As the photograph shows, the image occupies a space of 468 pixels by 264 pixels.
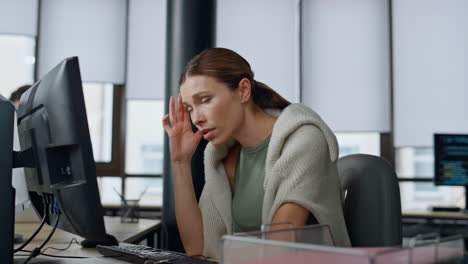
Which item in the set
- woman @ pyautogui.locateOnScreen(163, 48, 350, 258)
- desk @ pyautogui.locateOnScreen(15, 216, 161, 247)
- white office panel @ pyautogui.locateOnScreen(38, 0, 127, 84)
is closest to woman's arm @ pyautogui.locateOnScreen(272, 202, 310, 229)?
woman @ pyautogui.locateOnScreen(163, 48, 350, 258)

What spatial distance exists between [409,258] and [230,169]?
4.03 feet

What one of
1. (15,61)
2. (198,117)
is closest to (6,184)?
(198,117)

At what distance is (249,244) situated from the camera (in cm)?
50

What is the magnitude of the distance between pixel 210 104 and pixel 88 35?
12.5ft

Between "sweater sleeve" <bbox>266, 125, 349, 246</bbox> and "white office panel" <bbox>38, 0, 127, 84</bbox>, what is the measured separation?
12.4 ft

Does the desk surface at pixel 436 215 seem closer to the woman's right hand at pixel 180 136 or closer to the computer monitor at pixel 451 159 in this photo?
the computer monitor at pixel 451 159

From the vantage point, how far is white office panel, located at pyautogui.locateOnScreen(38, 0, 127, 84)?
4797 millimetres

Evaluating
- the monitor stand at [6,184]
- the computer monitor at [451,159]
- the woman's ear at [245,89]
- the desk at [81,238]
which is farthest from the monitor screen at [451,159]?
the monitor stand at [6,184]

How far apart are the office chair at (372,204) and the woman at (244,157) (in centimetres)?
7

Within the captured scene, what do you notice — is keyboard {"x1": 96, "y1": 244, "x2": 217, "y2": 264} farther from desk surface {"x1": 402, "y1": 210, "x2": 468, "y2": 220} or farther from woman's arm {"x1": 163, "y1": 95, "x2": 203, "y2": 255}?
desk surface {"x1": 402, "y1": 210, "x2": 468, "y2": 220}

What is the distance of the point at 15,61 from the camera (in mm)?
4816

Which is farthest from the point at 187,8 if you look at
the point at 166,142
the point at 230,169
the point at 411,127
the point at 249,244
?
the point at 411,127

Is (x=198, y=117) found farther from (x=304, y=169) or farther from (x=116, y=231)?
(x=116, y=231)

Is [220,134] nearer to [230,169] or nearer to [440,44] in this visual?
[230,169]
